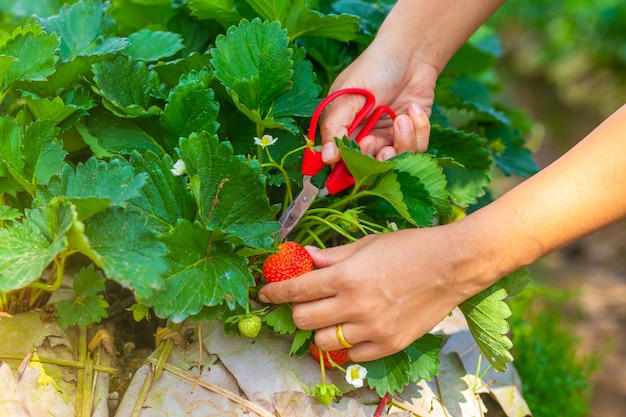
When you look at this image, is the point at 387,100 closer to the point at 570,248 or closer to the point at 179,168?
the point at 179,168

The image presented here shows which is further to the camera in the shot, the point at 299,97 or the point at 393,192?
the point at 299,97

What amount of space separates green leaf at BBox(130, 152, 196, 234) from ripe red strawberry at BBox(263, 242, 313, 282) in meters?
0.12

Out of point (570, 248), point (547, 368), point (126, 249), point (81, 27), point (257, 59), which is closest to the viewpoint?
point (126, 249)

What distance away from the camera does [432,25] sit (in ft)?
3.74

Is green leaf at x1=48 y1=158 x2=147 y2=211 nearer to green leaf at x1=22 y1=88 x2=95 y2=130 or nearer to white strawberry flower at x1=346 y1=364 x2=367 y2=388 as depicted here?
green leaf at x1=22 y1=88 x2=95 y2=130

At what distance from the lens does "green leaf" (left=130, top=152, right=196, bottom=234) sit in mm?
806

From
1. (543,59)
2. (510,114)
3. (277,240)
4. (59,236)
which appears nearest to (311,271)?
(277,240)

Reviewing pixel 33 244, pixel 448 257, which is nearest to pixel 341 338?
pixel 448 257

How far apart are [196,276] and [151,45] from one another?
45 cm

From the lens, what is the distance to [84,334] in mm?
917

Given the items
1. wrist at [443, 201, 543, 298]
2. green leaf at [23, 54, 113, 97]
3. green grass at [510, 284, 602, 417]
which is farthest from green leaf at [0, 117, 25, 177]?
green grass at [510, 284, 602, 417]

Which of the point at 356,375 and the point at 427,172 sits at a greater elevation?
the point at 427,172

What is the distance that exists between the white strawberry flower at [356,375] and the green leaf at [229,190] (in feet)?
0.71

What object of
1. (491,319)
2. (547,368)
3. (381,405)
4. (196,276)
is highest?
(196,276)
